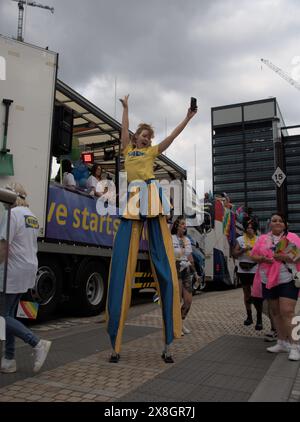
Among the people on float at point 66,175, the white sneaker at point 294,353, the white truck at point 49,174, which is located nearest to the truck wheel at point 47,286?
the white truck at point 49,174

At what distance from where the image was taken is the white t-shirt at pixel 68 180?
755 centimetres

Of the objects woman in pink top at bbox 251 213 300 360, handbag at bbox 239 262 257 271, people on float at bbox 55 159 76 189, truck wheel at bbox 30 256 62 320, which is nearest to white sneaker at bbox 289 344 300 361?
woman in pink top at bbox 251 213 300 360

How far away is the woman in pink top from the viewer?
5012 mm

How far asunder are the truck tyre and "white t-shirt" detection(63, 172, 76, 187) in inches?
56.1

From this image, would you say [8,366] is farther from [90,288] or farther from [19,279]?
[90,288]

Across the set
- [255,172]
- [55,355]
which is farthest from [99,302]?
[255,172]

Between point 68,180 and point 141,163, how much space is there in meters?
3.22

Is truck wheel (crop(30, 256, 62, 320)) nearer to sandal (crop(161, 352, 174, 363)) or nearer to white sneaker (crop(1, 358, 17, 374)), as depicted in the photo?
white sneaker (crop(1, 358, 17, 374))

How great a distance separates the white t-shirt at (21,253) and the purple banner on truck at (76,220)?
2.62 metres

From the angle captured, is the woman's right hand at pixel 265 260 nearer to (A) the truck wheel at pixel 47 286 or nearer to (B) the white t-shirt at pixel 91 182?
(A) the truck wheel at pixel 47 286

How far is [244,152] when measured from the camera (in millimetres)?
47094

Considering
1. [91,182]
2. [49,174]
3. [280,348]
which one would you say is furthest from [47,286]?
[280,348]
